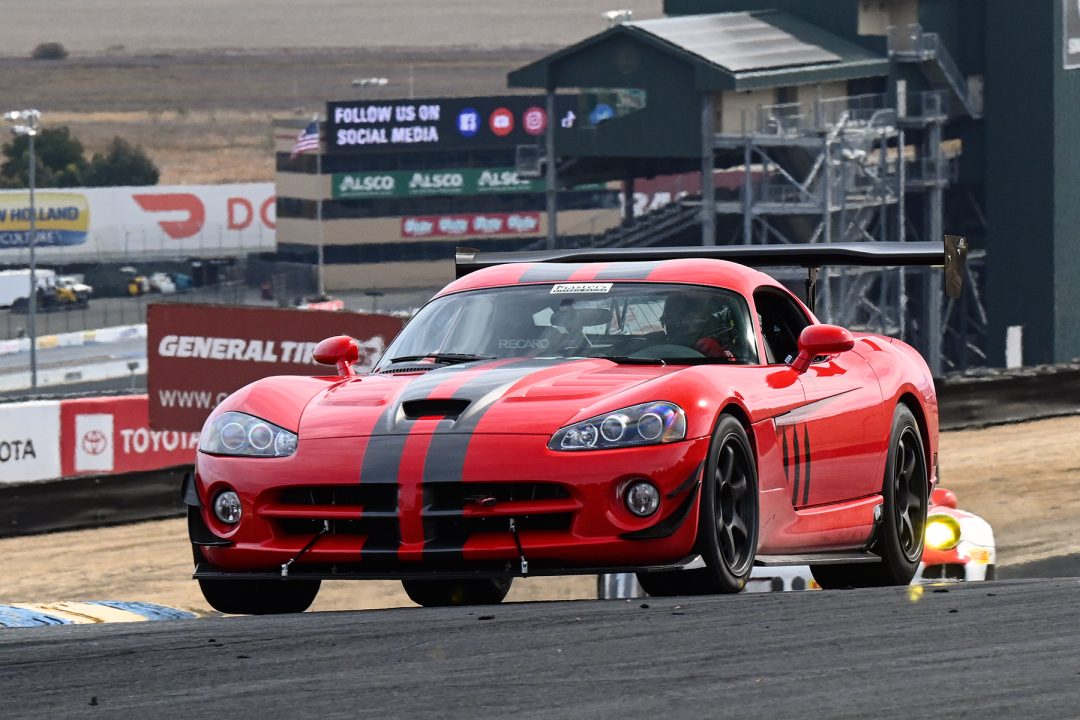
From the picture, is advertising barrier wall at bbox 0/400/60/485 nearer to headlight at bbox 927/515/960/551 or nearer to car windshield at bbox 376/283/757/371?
headlight at bbox 927/515/960/551

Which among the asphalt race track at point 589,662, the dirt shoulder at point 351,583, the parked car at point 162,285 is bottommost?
the parked car at point 162,285

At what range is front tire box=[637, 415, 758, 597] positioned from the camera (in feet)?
23.9

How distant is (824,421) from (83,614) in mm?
3456

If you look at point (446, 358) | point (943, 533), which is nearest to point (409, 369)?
point (446, 358)

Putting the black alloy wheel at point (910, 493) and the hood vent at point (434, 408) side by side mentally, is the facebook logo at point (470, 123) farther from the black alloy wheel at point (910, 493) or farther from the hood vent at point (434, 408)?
the hood vent at point (434, 408)

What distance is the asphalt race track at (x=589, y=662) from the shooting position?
16.0ft

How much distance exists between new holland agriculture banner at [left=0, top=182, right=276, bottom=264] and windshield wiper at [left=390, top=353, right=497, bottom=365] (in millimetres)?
107278

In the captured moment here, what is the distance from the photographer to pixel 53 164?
137 m

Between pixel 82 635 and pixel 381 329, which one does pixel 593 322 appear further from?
pixel 381 329

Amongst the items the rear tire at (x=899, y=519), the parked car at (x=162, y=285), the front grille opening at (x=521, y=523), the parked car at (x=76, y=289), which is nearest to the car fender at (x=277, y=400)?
the front grille opening at (x=521, y=523)

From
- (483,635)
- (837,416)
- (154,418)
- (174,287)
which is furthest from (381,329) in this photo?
(174,287)

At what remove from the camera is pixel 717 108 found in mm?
71812

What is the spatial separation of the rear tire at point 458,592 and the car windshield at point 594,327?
1.36 metres

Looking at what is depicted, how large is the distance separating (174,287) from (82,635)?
364 feet
